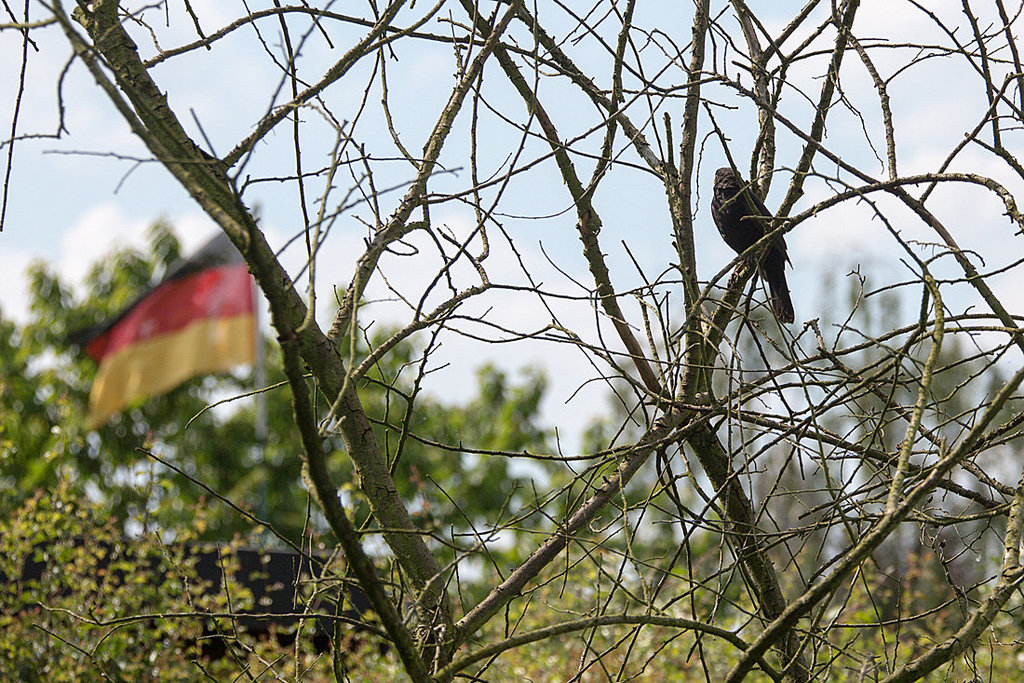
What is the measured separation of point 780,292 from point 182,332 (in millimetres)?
11620

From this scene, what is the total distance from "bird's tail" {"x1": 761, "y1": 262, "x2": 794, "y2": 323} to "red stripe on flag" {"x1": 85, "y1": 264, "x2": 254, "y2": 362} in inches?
430

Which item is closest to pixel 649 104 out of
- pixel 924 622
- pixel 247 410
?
pixel 924 622

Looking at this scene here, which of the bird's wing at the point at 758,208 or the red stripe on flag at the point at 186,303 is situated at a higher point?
the red stripe on flag at the point at 186,303

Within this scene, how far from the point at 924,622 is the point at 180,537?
4.65 meters

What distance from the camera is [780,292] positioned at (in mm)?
3484

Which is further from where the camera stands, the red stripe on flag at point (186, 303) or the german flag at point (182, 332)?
the red stripe on flag at point (186, 303)

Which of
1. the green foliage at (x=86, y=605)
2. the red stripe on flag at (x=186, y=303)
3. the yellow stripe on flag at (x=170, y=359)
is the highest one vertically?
the red stripe on flag at (x=186, y=303)

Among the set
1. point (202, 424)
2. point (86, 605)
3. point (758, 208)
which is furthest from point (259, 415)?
point (758, 208)

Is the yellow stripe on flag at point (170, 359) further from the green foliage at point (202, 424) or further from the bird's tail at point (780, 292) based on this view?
the bird's tail at point (780, 292)

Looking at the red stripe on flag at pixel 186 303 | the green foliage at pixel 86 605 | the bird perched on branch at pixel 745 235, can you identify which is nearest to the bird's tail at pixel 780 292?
the bird perched on branch at pixel 745 235

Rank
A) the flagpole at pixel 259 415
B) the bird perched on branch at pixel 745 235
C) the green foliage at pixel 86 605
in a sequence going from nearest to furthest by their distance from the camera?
1. the bird perched on branch at pixel 745 235
2. the green foliage at pixel 86 605
3. the flagpole at pixel 259 415

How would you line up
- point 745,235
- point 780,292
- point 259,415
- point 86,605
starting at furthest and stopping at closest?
point 259,415 < point 86,605 < point 745,235 < point 780,292

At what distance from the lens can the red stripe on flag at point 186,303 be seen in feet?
45.3

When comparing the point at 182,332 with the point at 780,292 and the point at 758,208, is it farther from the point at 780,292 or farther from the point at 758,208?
the point at 758,208
